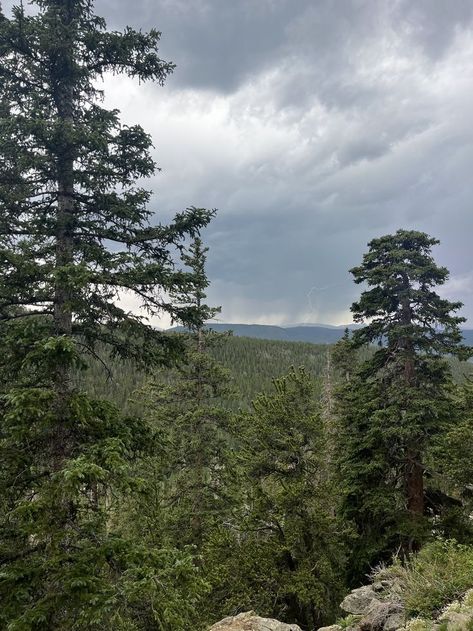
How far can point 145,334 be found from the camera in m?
9.14

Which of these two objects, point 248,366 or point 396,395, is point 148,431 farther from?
point 248,366

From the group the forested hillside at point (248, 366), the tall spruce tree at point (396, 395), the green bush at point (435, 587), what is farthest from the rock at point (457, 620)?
the forested hillside at point (248, 366)

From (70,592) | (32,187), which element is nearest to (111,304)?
(32,187)

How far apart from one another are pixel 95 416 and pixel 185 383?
42.2 feet

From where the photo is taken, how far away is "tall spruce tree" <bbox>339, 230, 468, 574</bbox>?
15719 millimetres

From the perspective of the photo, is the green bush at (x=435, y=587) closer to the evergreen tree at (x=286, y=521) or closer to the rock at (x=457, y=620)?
the rock at (x=457, y=620)

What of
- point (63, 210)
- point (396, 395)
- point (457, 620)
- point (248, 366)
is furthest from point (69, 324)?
point (248, 366)

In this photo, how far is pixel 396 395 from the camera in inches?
634

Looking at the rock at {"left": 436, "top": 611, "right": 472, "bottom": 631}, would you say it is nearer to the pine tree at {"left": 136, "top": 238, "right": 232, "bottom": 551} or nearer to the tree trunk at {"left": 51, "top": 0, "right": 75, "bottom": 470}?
the tree trunk at {"left": 51, "top": 0, "right": 75, "bottom": 470}

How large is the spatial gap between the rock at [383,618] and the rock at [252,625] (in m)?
3.48

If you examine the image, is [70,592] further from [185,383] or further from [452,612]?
[185,383]

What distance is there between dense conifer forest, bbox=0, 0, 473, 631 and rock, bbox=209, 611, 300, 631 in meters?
1.10

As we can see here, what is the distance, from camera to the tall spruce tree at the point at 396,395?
15.7 m

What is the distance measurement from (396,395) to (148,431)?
10.6 metres
